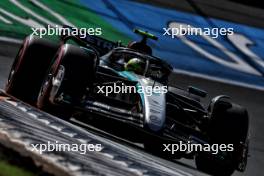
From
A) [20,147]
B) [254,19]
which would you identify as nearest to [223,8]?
[254,19]

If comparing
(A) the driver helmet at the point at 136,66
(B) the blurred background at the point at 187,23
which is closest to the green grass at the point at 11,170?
(A) the driver helmet at the point at 136,66

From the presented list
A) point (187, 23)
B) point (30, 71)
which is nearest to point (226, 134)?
point (30, 71)

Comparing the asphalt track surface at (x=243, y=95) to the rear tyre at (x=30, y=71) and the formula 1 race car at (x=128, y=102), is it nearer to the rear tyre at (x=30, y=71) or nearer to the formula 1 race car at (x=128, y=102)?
the formula 1 race car at (x=128, y=102)

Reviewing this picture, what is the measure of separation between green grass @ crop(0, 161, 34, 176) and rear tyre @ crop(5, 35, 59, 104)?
4.82 meters

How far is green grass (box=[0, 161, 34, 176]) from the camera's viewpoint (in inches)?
145

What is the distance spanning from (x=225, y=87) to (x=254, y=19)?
15.0 ft

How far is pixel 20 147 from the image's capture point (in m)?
4.14

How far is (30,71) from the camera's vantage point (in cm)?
859

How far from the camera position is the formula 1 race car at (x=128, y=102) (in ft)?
24.8

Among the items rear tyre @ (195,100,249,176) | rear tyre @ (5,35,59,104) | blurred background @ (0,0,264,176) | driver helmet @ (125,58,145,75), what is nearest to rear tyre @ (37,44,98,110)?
rear tyre @ (5,35,59,104)

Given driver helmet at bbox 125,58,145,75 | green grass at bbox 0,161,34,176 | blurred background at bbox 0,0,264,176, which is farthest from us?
blurred background at bbox 0,0,264,176

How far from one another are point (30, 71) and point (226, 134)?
2599 mm

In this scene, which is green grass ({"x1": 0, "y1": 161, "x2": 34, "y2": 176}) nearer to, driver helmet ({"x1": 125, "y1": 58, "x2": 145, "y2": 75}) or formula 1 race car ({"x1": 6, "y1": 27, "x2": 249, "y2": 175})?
formula 1 race car ({"x1": 6, "y1": 27, "x2": 249, "y2": 175})

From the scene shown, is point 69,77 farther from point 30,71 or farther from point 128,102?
point 30,71
